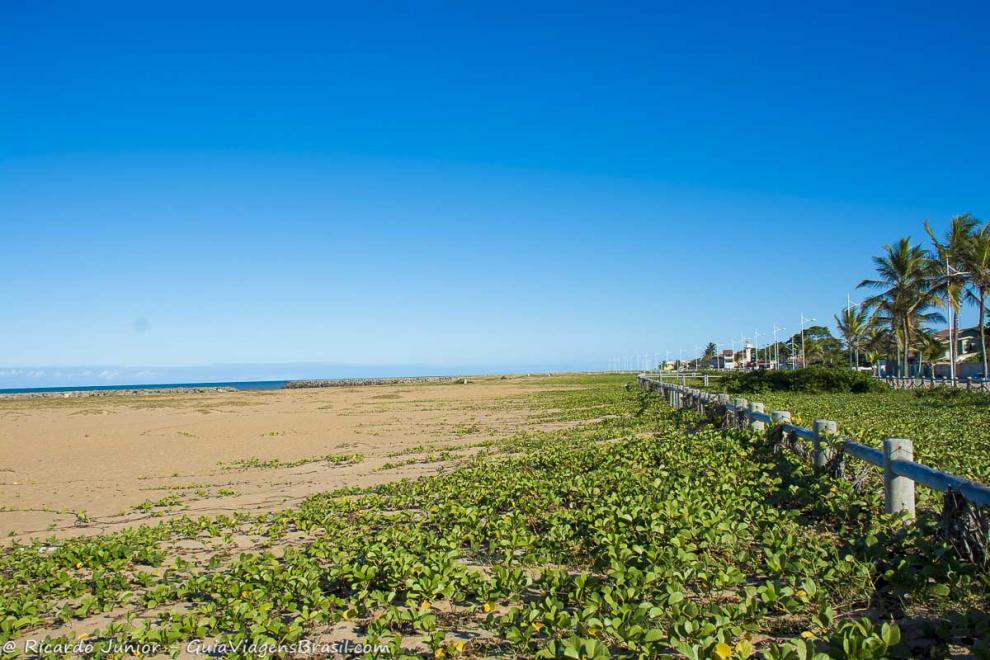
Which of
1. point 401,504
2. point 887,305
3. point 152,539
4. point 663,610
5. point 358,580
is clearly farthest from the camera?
point 887,305

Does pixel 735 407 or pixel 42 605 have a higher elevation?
pixel 735 407

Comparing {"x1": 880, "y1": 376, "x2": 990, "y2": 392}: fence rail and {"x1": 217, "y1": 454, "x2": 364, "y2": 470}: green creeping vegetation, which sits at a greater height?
{"x1": 880, "y1": 376, "x2": 990, "y2": 392}: fence rail

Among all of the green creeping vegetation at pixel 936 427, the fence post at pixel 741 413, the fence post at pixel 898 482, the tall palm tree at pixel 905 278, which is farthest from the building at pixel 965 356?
the fence post at pixel 898 482

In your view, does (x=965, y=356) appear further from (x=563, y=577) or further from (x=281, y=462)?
(x=563, y=577)

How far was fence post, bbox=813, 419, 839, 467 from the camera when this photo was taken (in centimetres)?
733

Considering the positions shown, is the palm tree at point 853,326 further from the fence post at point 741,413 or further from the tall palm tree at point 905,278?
the fence post at point 741,413

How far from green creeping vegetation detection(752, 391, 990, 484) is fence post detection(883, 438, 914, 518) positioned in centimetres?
106

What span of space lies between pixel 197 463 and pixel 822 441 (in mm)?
14069

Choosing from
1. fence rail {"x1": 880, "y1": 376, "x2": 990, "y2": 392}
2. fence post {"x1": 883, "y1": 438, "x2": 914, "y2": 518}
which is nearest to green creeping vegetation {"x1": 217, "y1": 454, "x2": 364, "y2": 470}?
fence post {"x1": 883, "y1": 438, "x2": 914, "y2": 518}

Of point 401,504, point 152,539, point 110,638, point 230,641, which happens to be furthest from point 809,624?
point 152,539

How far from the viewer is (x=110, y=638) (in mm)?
4391

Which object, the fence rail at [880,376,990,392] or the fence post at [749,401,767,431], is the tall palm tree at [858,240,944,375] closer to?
the fence rail at [880,376,990,392]

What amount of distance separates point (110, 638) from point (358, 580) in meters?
1.69

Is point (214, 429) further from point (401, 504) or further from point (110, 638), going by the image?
point (110, 638)
